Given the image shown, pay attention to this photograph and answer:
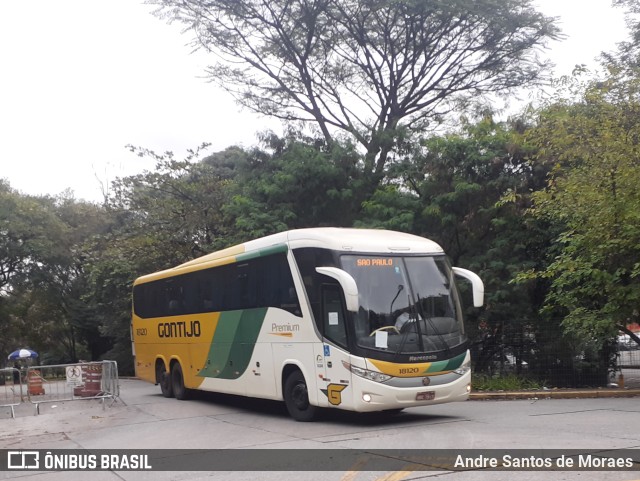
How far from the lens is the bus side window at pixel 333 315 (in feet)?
42.3

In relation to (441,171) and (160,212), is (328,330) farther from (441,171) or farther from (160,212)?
(160,212)

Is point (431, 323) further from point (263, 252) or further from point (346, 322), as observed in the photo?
point (263, 252)

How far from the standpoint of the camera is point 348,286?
12.0m

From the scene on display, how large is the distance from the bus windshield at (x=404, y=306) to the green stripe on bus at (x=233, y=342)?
2956mm

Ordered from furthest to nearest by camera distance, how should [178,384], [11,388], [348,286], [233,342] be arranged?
1. [178,384]
2. [11,388]
3. [233,342]
4. [348,286]

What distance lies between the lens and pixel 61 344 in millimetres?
57844

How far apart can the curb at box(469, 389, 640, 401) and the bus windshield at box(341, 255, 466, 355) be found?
5.05 meters

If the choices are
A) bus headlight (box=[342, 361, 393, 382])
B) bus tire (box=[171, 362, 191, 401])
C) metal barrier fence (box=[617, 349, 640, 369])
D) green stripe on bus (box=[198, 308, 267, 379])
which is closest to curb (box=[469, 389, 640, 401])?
metal barrier fence (box=[617, 349, 640, 369])

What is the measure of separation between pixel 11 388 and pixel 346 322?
1044 cm

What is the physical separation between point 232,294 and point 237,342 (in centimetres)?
103

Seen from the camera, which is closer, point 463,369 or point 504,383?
point 463,369

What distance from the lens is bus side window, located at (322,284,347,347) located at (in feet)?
42.3

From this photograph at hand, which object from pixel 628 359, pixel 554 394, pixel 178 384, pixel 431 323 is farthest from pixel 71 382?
pixel 628 359

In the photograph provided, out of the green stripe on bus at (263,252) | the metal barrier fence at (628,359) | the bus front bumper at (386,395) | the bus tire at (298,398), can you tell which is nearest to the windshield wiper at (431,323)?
the bus front bumper at (386,395)
